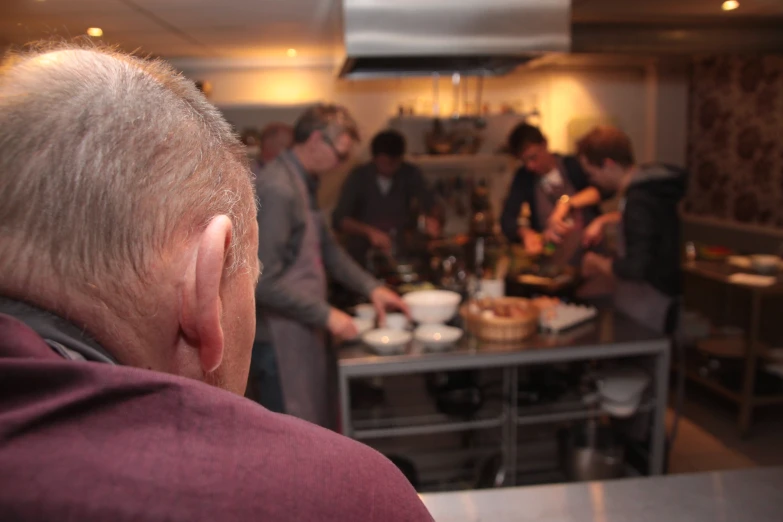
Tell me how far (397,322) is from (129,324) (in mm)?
1991

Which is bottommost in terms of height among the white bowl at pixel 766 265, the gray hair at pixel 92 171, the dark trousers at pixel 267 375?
the dark trousers at pixel 267 375

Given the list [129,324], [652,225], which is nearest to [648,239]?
[652,225]

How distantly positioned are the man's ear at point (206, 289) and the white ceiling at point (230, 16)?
1760 mm

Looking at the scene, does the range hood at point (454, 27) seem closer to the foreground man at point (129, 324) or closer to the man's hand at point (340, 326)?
the man's hand at point (340, 326)

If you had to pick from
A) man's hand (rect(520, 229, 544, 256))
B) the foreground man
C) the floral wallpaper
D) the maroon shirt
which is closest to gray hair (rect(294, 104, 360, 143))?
man's hand (rect(520, 229, 544, 256))

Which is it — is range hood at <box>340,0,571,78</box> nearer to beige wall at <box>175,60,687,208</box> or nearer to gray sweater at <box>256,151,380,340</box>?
gray sweater at <box>256,151,380,340</box>

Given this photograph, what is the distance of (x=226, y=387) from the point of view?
0.64 metres

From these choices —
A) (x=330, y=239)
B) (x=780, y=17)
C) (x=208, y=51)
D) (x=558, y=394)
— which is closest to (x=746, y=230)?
(x=780, y=17)

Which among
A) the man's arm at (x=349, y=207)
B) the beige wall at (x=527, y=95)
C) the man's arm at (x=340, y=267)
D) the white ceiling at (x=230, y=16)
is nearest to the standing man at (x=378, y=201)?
the man's arm at (x=349, y=207)

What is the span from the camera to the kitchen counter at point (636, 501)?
1.00m

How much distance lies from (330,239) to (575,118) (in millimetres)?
3433

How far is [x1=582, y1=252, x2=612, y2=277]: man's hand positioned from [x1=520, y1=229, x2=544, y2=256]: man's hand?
405 mm

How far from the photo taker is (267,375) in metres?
2.43

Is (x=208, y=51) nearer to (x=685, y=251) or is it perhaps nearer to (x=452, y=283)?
(x=452, y=283)
